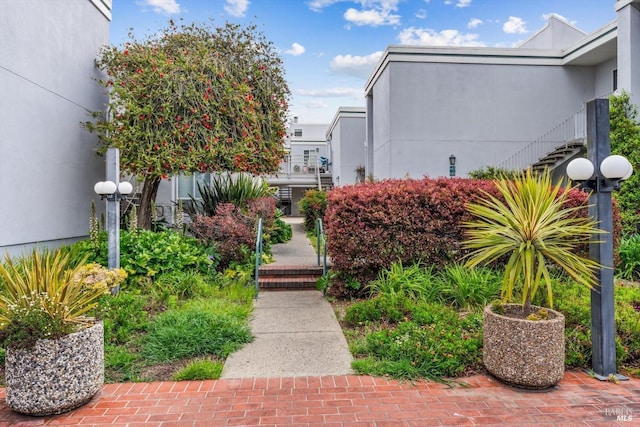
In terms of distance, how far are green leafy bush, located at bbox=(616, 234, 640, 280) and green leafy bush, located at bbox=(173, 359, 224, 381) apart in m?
6.98

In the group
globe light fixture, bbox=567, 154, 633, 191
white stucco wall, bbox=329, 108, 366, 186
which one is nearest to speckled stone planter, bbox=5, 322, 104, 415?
globe light fixture, bbox=567, 154, 633, 191

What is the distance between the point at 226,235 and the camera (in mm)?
7711

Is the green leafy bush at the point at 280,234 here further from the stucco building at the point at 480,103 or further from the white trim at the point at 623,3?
the white trim at the point at 623,3

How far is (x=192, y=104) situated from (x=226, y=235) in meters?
2.74

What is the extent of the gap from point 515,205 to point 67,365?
13.9 feet

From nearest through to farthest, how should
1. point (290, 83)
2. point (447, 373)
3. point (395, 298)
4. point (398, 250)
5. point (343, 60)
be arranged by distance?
point (447, 373) < point (395, 298) < point (398, 250) < point (290, 83) < point (343, 60)

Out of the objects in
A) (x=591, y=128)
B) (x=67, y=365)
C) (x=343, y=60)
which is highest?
(x=343, y=60)

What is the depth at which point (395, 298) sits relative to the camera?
5.22 m

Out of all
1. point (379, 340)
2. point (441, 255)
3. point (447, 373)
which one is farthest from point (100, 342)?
point (441, 255)

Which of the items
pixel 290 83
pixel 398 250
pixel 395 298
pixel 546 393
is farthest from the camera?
pixel 290 83

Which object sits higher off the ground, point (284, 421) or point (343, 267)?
point (343, 267)

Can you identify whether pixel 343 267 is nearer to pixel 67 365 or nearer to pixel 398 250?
pixel 398 250

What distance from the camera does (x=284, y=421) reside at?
301cm

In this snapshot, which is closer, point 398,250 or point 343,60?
point 398,250
